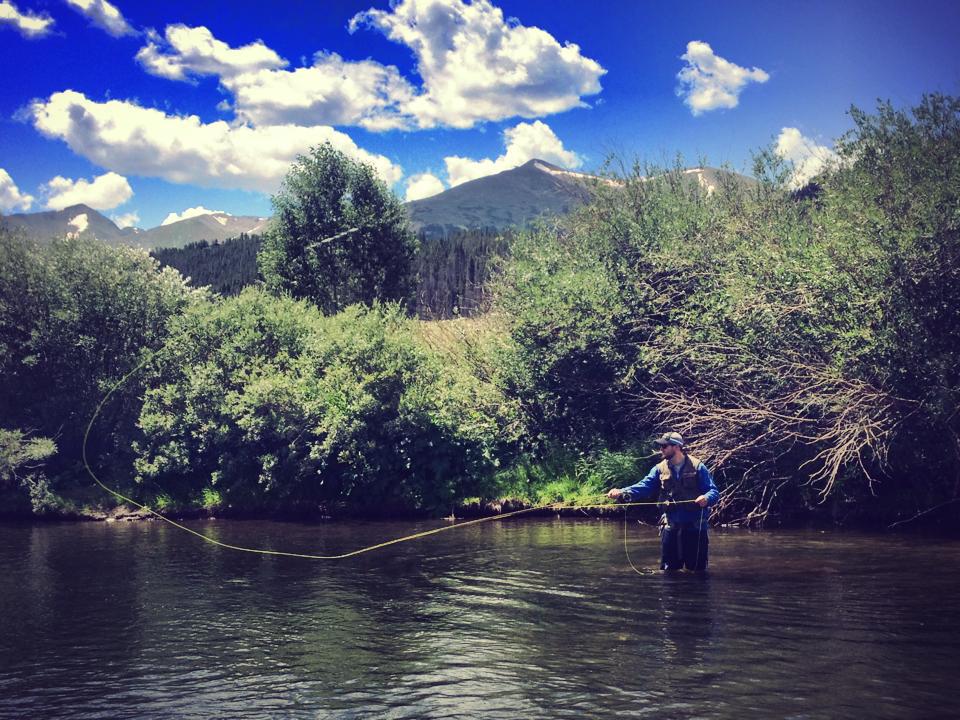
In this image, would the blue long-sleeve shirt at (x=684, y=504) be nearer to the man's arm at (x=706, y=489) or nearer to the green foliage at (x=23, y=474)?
the man's arm at (x=706, y=489)

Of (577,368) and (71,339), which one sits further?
(71,339)

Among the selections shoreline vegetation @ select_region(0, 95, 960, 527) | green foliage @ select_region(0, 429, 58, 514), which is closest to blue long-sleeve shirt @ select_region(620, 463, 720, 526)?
shoreline vegetation @ select_region(0, 95, 960, 527)

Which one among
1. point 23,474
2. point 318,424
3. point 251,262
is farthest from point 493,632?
point 251,262

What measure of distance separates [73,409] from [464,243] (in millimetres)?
95231

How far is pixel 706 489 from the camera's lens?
14508 millimetres

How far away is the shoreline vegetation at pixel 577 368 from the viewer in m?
20.1

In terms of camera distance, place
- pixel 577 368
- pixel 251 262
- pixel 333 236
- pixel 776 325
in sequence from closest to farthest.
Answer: pixel 776 325 < pixel 577 368 < pixel 333 236 < pixel 251 262

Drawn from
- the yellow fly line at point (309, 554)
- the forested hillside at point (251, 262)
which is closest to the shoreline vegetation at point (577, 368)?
the yellow fly line at point (309, 554)

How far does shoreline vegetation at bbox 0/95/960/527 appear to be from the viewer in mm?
20125

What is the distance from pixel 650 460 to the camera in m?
24.5

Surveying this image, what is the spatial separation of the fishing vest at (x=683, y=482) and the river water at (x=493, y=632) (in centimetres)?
146

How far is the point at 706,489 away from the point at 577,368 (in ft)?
37.5

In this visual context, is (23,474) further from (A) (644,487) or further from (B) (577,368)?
(A) (644,487)

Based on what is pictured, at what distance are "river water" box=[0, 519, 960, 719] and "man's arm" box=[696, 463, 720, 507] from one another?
146 cm
